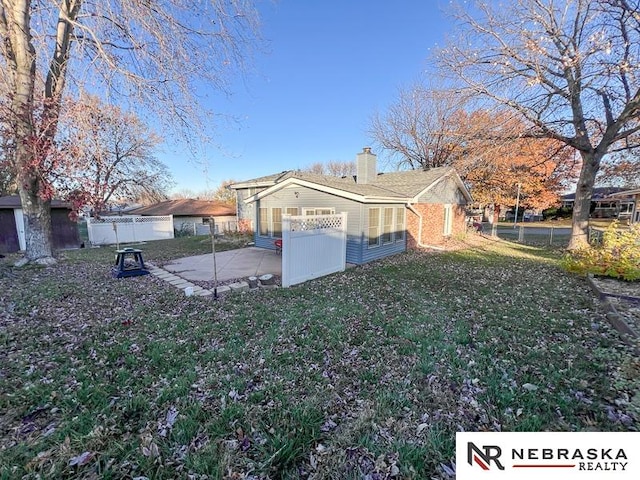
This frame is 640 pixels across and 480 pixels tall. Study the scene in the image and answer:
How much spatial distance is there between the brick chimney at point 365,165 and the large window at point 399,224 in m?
2.53

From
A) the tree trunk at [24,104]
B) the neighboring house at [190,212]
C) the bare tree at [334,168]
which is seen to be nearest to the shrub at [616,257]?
the tree trunk at [24,104]

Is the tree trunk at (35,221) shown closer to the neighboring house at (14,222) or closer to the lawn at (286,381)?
the lawn at (286,381)

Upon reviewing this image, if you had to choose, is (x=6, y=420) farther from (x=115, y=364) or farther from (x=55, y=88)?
(x=55, y=88)

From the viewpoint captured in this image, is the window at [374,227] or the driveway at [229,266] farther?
the window at [374,227]

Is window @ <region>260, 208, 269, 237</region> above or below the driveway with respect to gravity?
above

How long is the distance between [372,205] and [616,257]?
6.19 m

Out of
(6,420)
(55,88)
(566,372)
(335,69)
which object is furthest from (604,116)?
(55,88)

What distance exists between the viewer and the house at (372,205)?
9.23m

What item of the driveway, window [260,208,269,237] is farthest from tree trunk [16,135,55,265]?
window [260,208,269,237]

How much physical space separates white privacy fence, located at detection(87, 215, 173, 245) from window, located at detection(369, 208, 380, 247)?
13.1m

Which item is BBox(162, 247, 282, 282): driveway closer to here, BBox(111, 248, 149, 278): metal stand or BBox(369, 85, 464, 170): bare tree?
BBox(111, 248, 149, 278): metal stand

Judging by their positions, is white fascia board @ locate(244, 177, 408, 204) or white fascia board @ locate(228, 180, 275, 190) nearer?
white fascia board @ locate(244, 177, 408, 204)

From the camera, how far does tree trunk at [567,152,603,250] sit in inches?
423

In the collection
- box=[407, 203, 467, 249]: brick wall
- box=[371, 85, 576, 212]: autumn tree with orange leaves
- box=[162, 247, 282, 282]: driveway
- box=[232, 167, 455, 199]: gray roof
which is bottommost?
box=[162, 247, 282, 282]: driveway
